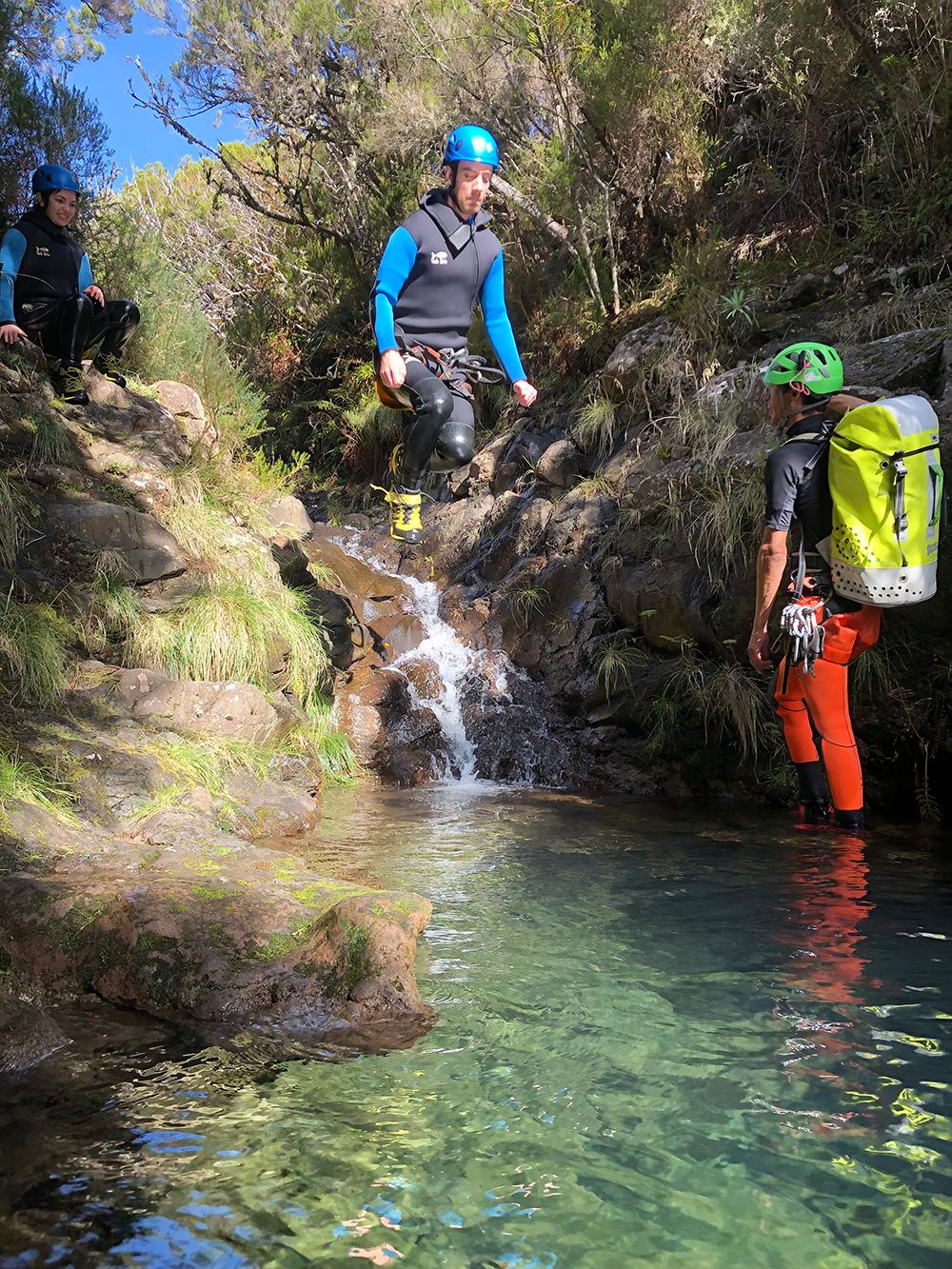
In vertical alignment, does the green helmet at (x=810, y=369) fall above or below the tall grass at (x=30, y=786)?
above

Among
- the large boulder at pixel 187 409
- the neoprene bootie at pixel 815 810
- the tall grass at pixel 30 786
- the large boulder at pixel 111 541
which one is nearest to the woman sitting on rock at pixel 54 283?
the large boulder at pixel 187 409

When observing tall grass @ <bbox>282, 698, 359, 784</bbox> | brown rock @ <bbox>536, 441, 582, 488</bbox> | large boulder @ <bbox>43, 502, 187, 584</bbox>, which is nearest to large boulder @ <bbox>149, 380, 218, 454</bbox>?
large boulder @ <bbox>43, 502, 187, 584</bbox>

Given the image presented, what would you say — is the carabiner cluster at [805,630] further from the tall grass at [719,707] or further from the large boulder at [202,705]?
the large boulder at [202,705]

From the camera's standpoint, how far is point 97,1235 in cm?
167

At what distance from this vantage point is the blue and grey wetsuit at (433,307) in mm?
4492

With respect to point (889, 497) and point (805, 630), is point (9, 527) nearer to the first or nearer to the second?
point (805, 630)

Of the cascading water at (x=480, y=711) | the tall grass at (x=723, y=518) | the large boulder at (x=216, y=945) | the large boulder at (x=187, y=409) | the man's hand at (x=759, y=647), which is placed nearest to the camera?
the large boulder at (x=216, y=945)

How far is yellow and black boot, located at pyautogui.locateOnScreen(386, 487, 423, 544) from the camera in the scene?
4.89 meters

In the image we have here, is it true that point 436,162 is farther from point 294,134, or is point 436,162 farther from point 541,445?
point 541,445

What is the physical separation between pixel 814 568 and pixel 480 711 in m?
3.34

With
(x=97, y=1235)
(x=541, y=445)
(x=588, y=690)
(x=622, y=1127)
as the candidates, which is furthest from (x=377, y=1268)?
(x=541, y=445)

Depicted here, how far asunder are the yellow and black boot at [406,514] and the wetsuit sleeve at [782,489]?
174 cm

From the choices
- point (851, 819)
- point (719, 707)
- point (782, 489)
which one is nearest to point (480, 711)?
point (719, 707)

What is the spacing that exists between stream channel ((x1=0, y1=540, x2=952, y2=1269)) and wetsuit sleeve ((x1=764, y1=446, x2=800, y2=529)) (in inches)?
72.4
